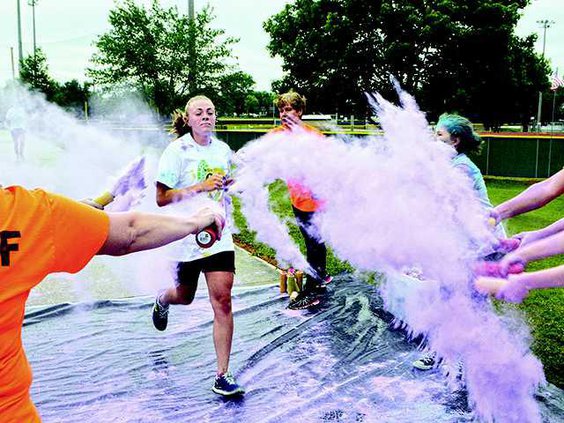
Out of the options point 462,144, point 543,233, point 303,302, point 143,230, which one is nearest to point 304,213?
point 303,302

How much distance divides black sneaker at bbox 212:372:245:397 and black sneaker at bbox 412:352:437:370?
1.25 meters

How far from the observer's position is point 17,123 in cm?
1706

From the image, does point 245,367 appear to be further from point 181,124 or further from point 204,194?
point 181,124

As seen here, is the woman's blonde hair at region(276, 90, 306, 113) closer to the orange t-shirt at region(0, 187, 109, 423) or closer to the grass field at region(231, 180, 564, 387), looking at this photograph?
the grass field at region(231, 180, 564, 387)

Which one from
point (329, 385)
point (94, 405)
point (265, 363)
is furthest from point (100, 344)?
point (329, 385)

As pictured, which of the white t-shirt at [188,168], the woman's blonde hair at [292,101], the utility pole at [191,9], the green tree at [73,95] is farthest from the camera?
the green tree at [73,95]

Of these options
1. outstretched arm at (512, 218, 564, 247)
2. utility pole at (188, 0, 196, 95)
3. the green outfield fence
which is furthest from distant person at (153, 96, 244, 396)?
utility pole at (188, 0, 196, 95)

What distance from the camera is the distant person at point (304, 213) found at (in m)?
5.24

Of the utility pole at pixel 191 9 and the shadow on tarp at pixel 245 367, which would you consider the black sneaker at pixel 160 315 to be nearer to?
the shadow on tarp at pixel 245 367

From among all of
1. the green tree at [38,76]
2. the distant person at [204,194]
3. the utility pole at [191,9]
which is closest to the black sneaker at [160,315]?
the distant person at [204,194]

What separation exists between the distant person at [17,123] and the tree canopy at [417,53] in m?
13.2

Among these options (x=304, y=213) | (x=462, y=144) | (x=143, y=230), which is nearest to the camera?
(x=143, y=230)

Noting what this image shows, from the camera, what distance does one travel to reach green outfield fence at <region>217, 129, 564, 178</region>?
1594 centimetres

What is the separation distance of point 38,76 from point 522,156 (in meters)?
16.0
